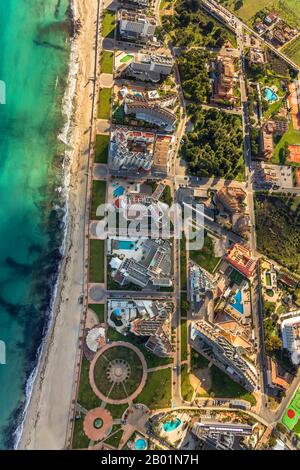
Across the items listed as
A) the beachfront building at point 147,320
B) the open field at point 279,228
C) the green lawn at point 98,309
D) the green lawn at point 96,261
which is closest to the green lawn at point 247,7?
the open field at point 279,228

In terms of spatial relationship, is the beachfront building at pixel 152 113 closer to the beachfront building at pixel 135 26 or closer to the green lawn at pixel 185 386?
the beachfront building at pixel 135 26

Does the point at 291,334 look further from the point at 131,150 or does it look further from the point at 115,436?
the point at 131,150

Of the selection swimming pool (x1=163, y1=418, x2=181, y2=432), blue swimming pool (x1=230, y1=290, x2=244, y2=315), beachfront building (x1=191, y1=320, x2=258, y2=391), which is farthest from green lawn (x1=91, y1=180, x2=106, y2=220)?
swimming pool (x1=163, y1=418, x2=181, y2=432)

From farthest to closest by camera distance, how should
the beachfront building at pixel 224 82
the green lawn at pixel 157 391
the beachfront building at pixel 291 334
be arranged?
the beachfront building at pixel 224 82 < the beachfront building at pixel 291 334 < the green lawn at pixel 157 391

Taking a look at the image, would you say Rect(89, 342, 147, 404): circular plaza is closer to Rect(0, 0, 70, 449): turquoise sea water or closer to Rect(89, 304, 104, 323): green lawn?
Rect(89, 304, 104, 323): green lawn

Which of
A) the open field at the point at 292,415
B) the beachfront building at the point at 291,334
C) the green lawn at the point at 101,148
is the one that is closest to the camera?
the open field at the point at 292,415

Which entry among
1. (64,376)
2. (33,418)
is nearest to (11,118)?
(64,376)
